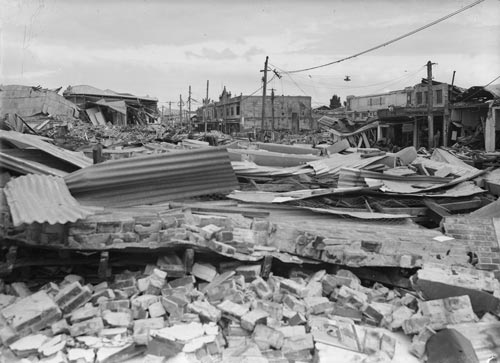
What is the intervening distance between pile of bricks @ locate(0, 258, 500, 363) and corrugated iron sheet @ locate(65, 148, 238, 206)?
3.48 feet

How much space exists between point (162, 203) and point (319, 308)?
222 centimetres

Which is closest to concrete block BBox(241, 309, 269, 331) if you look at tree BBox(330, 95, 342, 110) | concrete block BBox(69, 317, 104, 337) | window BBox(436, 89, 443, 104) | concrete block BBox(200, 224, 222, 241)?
concrete block BBox(200, 224, 222, 241)

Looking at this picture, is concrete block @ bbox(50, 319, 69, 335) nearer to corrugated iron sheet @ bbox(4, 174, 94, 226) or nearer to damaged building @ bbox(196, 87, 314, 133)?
corrugated iron sheet @ bbox(4, 174, 94, 226)

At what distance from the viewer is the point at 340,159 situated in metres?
7.33

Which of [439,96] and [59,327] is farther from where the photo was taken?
[439,96]

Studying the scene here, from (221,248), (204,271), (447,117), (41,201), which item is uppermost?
(447,117)

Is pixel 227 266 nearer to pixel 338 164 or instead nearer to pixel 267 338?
pixel 267 338

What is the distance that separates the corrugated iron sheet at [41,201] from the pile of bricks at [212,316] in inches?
25.3

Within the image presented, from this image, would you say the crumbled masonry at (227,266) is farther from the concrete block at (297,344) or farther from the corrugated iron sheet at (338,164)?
the corrugated iron sheet at (338,164)

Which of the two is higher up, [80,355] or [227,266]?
[227,266]

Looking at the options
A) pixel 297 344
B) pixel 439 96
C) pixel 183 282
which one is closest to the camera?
pixel 297 344

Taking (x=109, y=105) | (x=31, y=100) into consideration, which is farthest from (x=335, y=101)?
(x=31, y=100)

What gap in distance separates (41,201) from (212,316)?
6.43 feet

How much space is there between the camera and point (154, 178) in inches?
200
